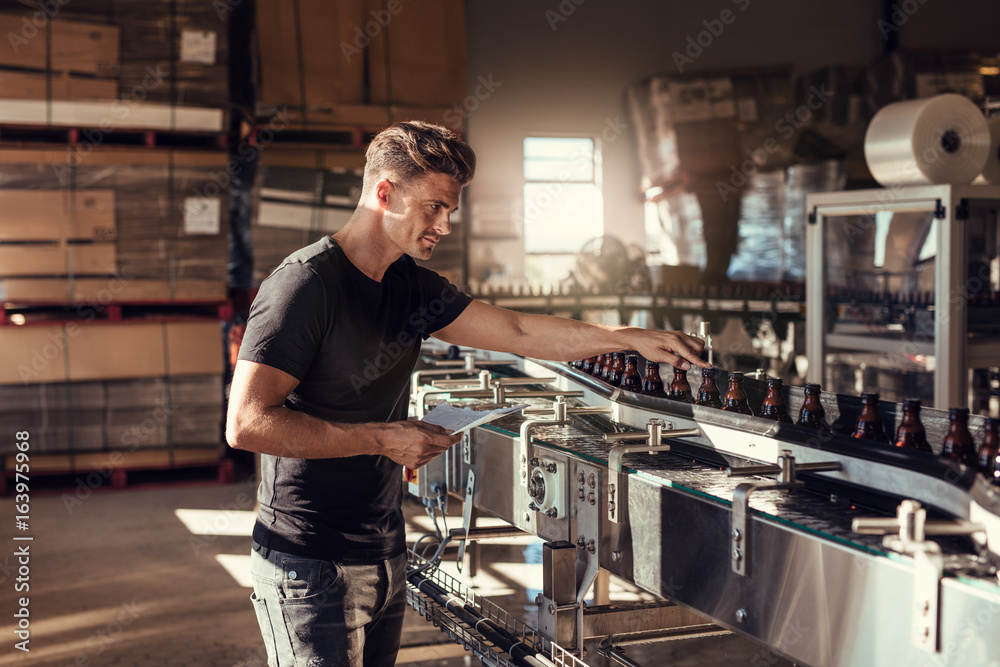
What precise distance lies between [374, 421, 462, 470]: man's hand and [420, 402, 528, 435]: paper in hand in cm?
8

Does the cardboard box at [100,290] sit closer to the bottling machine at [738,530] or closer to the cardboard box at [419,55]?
the cardboard box at [419,55]

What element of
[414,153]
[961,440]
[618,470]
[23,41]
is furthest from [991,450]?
[23,41]

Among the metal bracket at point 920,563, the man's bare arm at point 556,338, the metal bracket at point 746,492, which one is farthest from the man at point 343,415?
the metal bracket at point 920,563

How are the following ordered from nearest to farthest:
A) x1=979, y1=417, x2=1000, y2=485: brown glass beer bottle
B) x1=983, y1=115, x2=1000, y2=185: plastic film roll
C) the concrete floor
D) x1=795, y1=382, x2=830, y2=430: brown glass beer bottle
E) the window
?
x1=979, y1=417, x2=1000, y2=485: brown glass beer bottle, x1=795, y1=382, x2=830, y2=430: brown glass beer bottle, the concrete floor, x1=983, y1=115, x2=1000, y2=185: plastic film roll, the window

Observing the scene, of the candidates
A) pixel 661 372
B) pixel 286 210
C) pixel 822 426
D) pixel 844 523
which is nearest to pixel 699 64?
pixel 286 210

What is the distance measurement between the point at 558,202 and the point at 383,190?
7241mm

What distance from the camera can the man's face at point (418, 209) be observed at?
5.77 feet

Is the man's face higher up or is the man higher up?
the man's face

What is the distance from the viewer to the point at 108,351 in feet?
18.9

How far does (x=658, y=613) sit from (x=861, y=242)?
3.75m

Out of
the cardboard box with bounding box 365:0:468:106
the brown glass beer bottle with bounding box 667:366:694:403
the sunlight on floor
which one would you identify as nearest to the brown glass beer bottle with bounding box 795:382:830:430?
the brown glass beer bottle with bounding box 667:366:694:403

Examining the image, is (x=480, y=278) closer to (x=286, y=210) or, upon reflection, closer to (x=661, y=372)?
(x=286, y=210)

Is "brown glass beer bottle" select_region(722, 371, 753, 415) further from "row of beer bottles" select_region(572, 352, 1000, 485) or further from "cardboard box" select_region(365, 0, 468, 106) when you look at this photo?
"cardboard box" select_region(365, 0, 468, 106)

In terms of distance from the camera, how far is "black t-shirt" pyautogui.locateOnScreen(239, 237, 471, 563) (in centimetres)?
162
